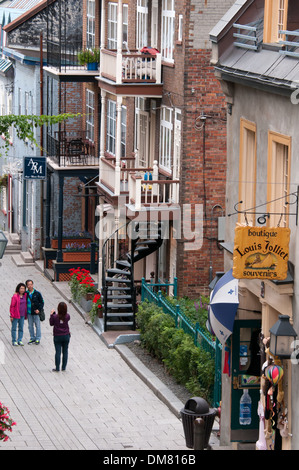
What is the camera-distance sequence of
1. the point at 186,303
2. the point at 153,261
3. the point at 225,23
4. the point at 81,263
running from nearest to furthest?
the point at 225,23 → the point at 186,303 → the point at 153,261 → the point at 81,263

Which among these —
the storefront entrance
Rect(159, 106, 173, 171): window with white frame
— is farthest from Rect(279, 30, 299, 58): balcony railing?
Rect(159, 106, 173, 171): window with white frame

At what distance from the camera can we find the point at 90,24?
33562 millimetres

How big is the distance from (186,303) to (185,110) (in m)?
→ 4.47

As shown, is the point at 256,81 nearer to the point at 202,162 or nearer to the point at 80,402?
the point at 80,402

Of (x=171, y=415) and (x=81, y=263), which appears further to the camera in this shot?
(x=81, y=263)

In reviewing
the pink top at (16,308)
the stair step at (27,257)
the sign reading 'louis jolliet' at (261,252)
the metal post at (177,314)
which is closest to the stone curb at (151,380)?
the metal post at (177,314)

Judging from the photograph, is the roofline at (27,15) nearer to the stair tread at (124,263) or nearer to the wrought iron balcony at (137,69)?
the wrought iron balcony at (137,69)

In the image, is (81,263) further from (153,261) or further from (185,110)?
(185,110)

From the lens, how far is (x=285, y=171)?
13984mm

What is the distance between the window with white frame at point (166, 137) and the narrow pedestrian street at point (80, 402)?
15.1 feet

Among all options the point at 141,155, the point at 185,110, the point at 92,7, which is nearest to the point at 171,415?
the point at 185,110

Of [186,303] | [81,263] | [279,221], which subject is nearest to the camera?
[279,221]

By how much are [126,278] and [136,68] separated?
5.23m

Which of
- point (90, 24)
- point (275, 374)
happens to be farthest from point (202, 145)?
point (275, 374)
